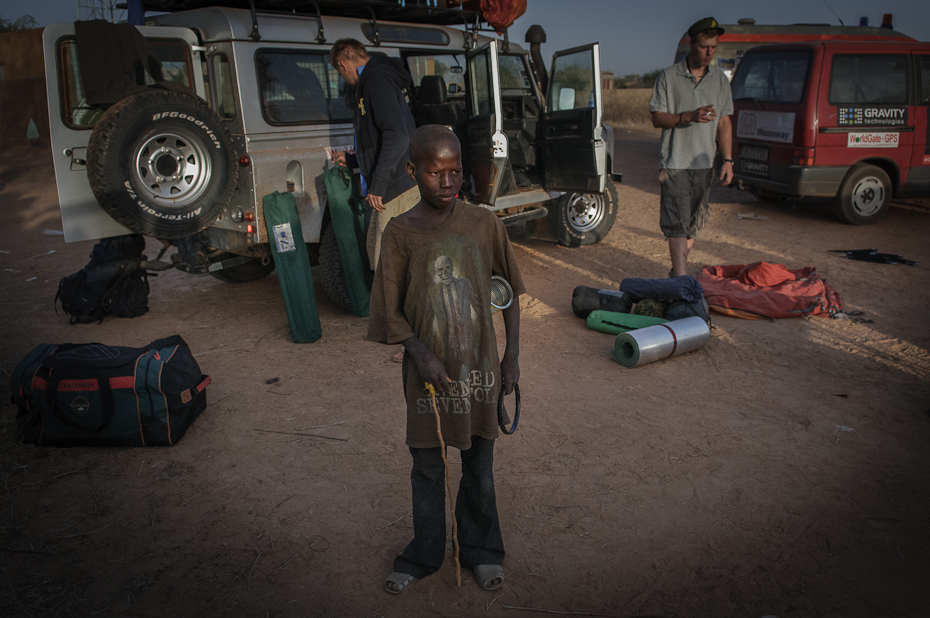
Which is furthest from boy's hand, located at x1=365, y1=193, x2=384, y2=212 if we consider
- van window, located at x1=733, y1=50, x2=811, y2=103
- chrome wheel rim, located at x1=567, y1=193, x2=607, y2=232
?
van window, located at x1=733, y1=50, x2=811, y2=103

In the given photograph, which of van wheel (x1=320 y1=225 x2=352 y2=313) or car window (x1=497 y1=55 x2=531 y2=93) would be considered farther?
car window (x1=497 y1=55 x2=531 y2=93)

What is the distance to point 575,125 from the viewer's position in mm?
6480

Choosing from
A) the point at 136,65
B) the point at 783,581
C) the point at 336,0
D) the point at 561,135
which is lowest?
the point at 783,581

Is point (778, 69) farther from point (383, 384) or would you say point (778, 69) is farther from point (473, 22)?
point (383, 384)

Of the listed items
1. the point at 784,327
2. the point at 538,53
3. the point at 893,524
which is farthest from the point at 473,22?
the point at 893,524

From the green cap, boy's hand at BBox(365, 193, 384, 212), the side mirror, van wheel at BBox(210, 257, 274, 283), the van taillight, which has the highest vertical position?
the green cap

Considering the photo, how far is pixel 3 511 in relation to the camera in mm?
2986

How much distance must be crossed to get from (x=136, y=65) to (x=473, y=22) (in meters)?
3.52

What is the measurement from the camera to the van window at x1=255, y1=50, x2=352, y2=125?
5.04 meters

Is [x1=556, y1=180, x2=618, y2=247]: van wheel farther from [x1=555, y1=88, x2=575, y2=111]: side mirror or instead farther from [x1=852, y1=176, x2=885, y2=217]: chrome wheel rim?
[x1=852, y1=176, x2=885, y2=217]: chrome wheel rim

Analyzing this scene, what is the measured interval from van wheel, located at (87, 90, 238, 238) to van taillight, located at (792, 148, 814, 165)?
6738mm

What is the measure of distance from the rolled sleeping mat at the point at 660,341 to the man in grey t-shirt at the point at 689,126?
4.00 ft

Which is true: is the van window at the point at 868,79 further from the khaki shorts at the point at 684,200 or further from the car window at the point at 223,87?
the car window at the point at 223,87

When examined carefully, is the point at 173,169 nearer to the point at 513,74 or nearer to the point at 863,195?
the point at 513,74
